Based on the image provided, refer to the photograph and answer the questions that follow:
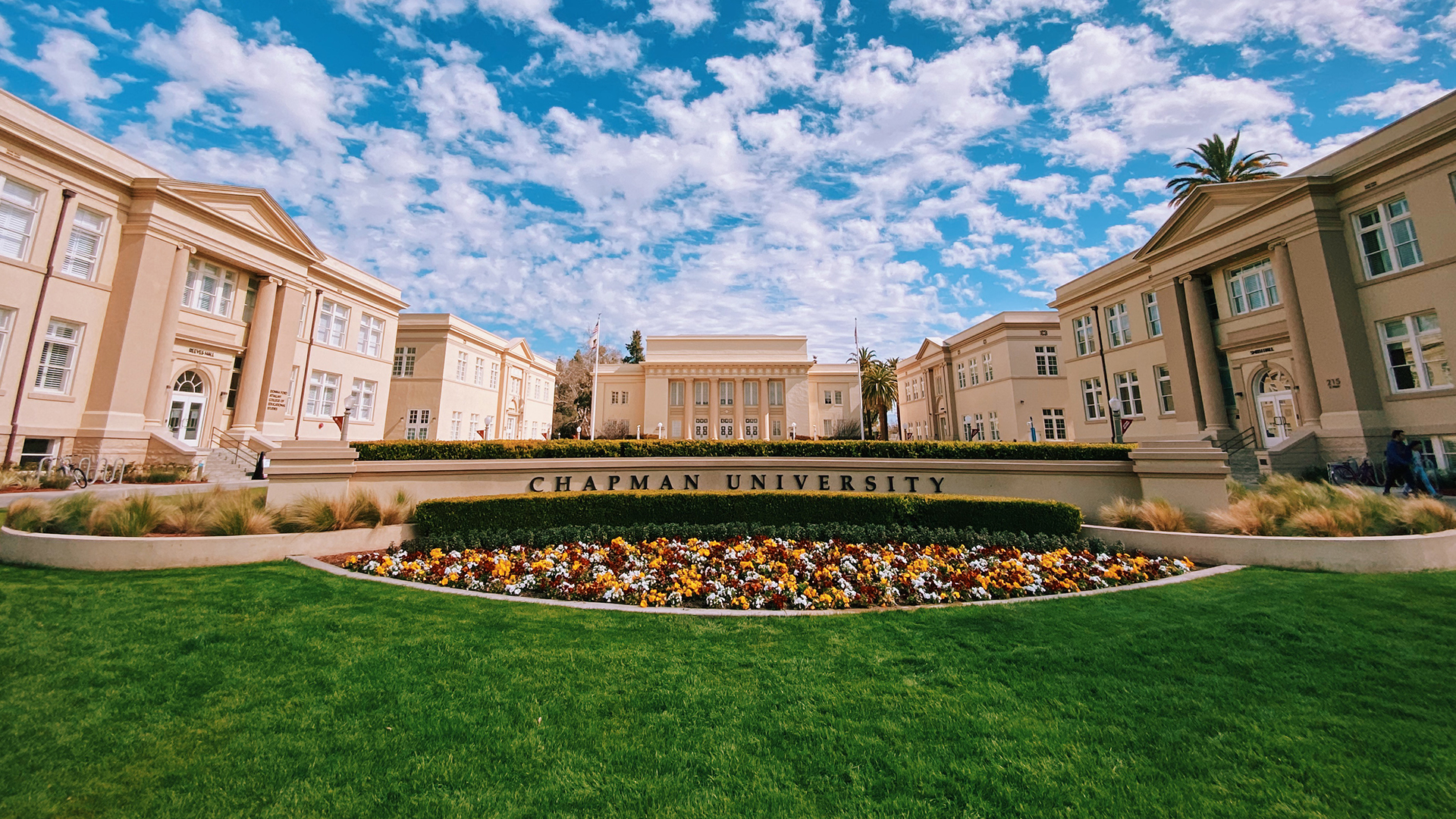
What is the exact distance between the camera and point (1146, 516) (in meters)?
9.08

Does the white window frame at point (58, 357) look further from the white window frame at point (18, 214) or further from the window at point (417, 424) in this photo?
the window at point (417, 424)

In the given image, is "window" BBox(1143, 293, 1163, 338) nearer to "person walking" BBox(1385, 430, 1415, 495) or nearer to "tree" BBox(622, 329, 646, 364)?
"person walking" BBox(1385, 430, 1415, 495)

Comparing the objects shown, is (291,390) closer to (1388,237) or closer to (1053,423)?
(1053,423)

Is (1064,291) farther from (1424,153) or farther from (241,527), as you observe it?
(241,527)

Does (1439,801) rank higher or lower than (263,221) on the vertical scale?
lower

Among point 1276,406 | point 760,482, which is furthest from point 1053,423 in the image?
point 760,482

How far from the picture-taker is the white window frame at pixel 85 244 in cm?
1741

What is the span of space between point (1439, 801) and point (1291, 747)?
549mm

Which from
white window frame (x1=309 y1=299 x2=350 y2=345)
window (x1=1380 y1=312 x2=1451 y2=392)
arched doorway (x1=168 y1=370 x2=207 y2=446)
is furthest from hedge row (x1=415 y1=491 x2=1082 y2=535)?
white window frame (x1=309 y1=299 x2=350 y2=345)

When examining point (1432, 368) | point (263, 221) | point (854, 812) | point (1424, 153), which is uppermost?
point (263, 221)

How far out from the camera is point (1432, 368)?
1530 centimetres

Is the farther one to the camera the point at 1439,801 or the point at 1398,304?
the point at 1398,304

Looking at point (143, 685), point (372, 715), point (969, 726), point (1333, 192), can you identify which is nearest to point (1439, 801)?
point (969, 726)

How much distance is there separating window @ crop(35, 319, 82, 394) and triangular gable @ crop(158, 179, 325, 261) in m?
5.94
